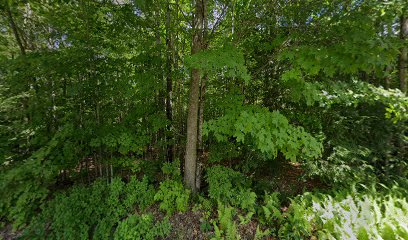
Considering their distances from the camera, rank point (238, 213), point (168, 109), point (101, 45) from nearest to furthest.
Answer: point (238, 213), point (101, 45), point (168, 109)

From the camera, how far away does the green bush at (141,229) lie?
2.97m

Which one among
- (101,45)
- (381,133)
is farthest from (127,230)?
(381,133)

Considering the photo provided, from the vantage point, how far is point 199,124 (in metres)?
3.61

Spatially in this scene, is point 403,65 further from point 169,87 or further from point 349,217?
point 169,87

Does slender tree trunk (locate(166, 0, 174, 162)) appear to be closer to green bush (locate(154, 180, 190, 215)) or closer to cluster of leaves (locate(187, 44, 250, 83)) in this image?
green bush (locate(154, 180, 190, 215))

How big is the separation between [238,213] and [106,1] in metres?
4.35

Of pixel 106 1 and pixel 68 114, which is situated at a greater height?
pixel 106 1

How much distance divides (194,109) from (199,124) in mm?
368

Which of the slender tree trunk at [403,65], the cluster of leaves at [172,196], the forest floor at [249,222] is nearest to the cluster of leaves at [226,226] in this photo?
the forest floor at [249,222]

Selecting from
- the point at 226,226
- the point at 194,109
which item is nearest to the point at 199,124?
the point at 194,109

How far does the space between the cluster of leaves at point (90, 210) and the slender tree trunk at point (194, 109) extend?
77 cm

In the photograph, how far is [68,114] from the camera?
3.65 m

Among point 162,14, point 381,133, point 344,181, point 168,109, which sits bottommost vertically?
point 344,181

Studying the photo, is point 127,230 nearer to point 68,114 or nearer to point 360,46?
point 68,114
